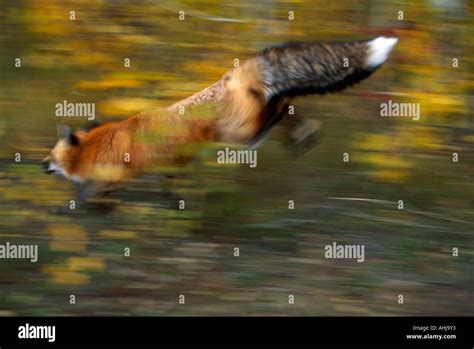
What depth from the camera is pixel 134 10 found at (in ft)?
22.0

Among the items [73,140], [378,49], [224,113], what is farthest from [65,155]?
[378,49]

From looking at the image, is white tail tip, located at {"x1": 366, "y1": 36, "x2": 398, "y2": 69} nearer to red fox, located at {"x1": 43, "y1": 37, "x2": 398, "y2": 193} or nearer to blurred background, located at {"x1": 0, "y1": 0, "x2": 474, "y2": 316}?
red fox, located at {"x1": 43, "y1": 37, "x2": 398, "y2": 193}

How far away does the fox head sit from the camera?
6371 mm

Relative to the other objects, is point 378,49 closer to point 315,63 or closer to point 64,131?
point 315,63

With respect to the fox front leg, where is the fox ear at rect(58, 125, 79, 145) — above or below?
above

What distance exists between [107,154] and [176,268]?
1.07m

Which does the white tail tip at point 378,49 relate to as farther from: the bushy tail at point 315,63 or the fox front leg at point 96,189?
the fox front leg at point 96,189

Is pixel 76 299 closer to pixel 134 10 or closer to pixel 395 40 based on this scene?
pixel 134 10

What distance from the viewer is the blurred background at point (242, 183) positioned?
231 inches

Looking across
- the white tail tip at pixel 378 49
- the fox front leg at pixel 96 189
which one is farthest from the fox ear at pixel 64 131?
the white tail tip at pixel 378 49

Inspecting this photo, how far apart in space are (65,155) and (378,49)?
2.60m

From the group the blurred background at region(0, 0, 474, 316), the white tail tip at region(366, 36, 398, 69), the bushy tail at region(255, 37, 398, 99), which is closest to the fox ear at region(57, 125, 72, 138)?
the blurred background at region(0, 0, 474, 316)
